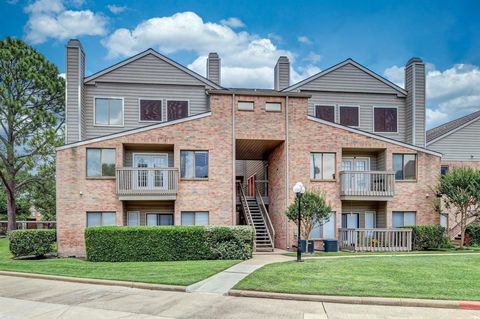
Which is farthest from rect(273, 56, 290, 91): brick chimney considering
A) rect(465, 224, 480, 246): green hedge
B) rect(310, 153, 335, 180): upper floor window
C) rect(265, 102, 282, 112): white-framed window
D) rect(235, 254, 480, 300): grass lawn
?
rect(235, 254, 480, 300): grass lawn

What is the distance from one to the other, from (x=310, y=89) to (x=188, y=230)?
1344cm

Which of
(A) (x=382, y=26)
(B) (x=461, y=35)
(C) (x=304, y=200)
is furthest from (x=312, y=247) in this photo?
A: (B) (x=461, y=35)

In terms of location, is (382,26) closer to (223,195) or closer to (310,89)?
→ (310,89)

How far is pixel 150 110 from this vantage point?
23.6 meters

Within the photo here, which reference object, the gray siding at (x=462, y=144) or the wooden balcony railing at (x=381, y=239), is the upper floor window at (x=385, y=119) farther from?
the wooden balcony railing at (x=381, y=239)

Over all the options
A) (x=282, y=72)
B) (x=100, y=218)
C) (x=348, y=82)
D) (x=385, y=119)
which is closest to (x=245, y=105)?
(x=282, y=72)

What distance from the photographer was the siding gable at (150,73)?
23.7 m

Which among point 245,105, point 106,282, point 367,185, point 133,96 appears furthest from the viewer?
point 133,96

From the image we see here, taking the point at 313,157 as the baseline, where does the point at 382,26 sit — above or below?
above

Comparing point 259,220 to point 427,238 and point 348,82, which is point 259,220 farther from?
point 348,82

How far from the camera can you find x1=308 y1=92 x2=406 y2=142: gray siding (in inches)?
1001

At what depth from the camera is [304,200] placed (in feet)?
58.2

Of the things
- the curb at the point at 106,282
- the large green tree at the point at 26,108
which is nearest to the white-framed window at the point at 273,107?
the curb at the point at 106,282

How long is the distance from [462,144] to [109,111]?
2327 cm
